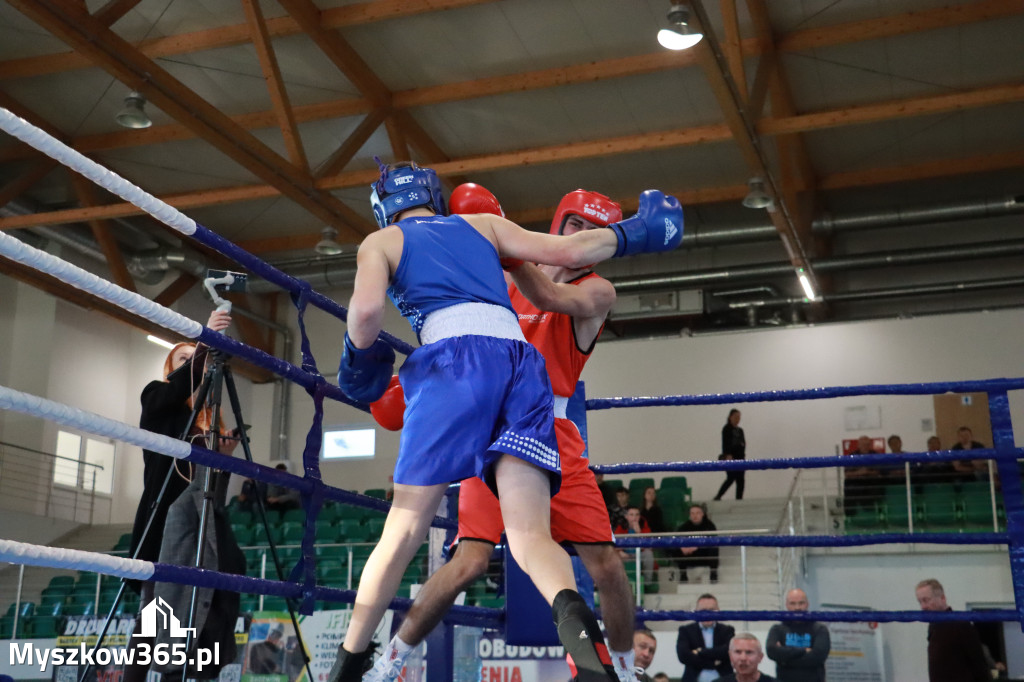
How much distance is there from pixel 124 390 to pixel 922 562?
10.5 meters

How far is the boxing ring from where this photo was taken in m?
1.99

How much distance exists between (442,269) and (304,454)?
815 millimetres

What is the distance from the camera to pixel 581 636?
191 cm

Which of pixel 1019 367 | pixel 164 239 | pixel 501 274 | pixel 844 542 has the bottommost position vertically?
pixel 844 542

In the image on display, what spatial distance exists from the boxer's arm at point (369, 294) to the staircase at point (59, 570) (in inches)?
398

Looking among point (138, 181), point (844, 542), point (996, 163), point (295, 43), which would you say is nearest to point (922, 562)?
point (996, 163)

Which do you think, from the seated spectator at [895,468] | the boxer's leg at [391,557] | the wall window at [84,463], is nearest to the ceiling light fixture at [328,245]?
the wall window at [84,463]

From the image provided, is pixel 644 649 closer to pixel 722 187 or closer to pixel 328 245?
pixel 328 245

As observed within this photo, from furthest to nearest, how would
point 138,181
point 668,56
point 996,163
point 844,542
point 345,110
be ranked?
point 138,181 < point 996,163 < point 345,110 < point 668,56 < point 844,542

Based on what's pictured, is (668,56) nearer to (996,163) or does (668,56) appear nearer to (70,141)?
(996,163)

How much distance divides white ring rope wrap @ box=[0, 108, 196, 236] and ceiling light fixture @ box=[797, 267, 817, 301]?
36.2 feet

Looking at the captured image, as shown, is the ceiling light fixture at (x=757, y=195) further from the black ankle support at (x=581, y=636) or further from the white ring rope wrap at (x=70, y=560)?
the white ring rope wrap at (x=70, y=560)

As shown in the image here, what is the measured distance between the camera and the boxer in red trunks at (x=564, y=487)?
2.66 metres

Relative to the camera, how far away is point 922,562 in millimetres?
9836
